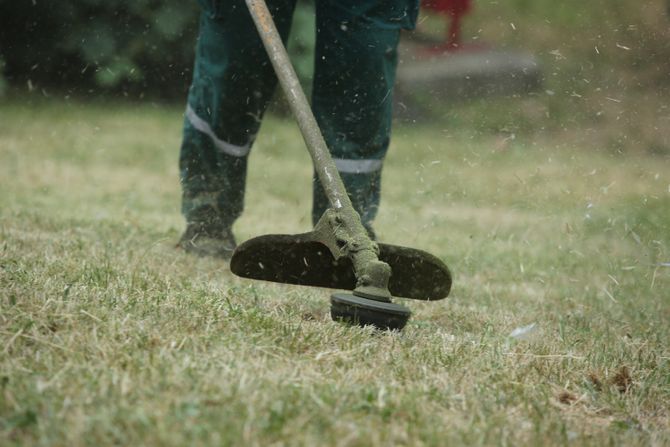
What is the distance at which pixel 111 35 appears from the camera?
8281 millimetres

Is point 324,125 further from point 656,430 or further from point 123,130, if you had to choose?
point 123,130

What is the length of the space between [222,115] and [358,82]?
531mm

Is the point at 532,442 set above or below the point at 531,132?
above

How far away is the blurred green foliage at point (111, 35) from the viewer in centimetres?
821

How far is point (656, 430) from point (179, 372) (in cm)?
87

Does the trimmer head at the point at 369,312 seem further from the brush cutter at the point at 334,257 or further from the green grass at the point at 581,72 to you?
the green grass at the point at 581,72

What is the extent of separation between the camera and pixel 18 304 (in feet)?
6.52

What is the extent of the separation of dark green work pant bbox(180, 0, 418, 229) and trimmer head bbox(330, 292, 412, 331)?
0.92 meters

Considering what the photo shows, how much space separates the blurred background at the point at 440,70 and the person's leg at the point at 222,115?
14.9 ft

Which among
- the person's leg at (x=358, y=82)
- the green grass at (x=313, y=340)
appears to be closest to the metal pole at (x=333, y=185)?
the green grass at (x=313, y=340)

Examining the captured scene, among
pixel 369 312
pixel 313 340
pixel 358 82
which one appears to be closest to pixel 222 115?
pixel 358 82

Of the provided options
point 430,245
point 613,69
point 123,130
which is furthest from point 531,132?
point 430,245

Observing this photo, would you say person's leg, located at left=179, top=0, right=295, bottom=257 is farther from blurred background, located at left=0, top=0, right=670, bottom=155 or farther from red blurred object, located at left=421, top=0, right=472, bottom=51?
red blurred object, located at left=421, top=0, right=472, bottom=51

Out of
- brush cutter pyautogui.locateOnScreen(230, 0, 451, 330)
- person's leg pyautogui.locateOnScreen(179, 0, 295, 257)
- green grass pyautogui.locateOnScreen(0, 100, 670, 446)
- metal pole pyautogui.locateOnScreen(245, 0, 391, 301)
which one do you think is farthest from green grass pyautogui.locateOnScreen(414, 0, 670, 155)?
brush cutter pyautogui.locateOnScreen(230, 0, 451, 330)
